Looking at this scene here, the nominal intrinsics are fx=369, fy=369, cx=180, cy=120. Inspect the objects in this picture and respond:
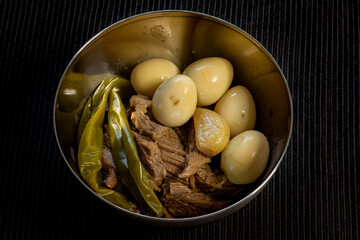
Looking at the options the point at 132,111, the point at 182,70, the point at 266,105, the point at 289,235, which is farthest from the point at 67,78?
the point at 289,235

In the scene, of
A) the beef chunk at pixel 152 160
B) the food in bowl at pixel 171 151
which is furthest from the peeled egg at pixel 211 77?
the beef chunk at pixel 152 160

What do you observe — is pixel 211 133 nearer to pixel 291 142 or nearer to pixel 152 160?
pixel 152 160

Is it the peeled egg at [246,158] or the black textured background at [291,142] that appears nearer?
the peeled egg at [246,158]

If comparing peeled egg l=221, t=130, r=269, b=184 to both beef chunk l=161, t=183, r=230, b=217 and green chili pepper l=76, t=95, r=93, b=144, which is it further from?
green chili pepper l=76, t=95, r=93, b=144

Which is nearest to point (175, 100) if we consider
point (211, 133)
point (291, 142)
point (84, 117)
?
point (211, 133)

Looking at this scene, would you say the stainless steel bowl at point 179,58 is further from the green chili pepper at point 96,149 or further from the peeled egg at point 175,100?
the peeled egg at point 175,100

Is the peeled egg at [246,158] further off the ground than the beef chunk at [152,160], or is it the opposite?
the peeled egg at [246,158]
